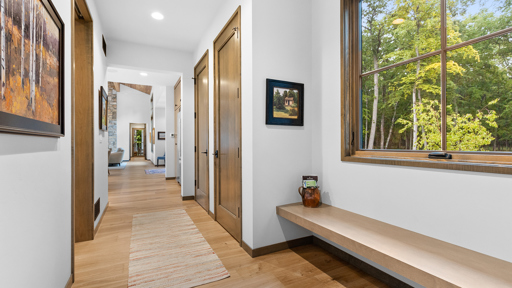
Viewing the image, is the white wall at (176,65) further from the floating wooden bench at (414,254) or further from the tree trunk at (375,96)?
the tree trunk at (375,96)

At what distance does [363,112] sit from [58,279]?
2.58 m

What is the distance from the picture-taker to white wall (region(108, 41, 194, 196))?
399 cm

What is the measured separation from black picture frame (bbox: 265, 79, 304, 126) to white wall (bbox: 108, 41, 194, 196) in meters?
2.57

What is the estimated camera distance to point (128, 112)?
43.3ft

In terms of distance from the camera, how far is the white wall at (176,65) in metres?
3.99

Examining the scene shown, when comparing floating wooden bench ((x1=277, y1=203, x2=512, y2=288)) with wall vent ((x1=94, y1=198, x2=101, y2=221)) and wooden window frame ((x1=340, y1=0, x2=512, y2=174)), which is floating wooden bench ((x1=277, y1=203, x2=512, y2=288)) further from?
wall vent ((x1=94, y1=198, x2=101, y2=221))

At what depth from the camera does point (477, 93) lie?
4.65ft

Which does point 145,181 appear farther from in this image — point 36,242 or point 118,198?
point 36,242

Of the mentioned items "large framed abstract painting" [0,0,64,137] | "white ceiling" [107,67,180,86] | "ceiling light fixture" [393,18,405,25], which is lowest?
"large framed abstract painting" [0,0,64,137]

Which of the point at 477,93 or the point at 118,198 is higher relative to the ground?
the point at 477,93

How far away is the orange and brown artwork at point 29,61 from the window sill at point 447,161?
2.12 m

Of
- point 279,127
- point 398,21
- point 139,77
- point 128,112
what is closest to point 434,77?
point 398,21

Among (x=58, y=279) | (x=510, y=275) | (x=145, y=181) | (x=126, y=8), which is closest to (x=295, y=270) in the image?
(x=510, y=275)

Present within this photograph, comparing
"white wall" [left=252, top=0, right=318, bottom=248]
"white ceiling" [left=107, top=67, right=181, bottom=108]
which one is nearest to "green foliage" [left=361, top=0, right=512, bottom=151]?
"white wall" [left=252, top=0, right=318, bottom=248]
